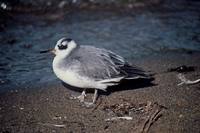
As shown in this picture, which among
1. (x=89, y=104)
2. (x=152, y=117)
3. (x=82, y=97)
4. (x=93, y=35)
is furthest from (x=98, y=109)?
(x=93, y=35)

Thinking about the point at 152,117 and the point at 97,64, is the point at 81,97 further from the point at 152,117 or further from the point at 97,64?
the point at 152,117

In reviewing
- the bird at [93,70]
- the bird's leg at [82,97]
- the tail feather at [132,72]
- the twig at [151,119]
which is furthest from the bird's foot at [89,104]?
the twig at [151,119]

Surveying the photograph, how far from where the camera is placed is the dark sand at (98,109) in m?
5.49

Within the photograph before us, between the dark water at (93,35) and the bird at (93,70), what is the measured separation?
0.95m

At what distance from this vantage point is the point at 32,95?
6.87 meters

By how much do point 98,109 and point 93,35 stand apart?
12.8 feet

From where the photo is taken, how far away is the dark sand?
5.49 m

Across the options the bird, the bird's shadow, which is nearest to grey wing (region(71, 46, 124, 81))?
the bird

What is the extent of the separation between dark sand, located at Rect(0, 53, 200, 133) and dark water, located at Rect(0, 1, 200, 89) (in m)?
0.68

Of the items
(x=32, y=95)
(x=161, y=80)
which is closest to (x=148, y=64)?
(x=161, y=80)

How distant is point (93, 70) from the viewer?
648 centimetres

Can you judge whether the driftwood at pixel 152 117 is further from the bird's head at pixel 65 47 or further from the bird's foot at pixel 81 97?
the bird's head at pixel 65 47

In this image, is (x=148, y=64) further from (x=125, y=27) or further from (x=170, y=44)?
(x=125, y=27)

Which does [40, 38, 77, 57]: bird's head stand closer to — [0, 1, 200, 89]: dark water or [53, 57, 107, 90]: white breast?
[53, 57, 107, 90]: white breast
